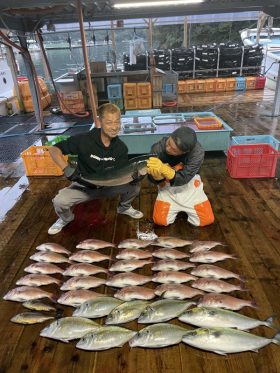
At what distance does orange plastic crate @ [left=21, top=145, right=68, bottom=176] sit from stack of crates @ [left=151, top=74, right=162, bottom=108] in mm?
5466

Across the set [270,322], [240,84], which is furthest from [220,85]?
[270,322]

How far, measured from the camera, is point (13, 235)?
3.51 meters

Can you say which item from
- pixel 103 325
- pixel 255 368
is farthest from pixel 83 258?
pixel 255 368

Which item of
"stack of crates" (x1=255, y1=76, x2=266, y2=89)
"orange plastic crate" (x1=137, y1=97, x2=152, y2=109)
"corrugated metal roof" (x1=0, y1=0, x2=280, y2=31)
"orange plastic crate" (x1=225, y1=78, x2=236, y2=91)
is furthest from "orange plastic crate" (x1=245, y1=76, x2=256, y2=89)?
"corrugated metal roof" (x1=0, y1=0, x2=280, y2=31)

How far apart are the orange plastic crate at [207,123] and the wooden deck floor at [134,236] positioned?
62 cm

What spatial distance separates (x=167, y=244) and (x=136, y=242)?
1.10 feet

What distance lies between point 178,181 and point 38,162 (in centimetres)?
286

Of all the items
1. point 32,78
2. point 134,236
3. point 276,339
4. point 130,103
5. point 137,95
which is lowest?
point 134,236

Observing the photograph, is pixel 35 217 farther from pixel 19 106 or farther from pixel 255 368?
pixel 19 106

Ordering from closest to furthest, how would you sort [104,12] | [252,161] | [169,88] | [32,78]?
[252,161], [104,12], [32,78], [169,88]

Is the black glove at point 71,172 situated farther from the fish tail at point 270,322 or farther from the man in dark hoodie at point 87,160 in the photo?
the fish tail at point 270,322

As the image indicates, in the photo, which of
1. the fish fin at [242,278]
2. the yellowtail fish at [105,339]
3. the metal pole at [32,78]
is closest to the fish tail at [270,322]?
the fish fin at [242,278]

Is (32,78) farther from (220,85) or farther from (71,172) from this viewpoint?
(220,85)

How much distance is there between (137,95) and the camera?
363 inches
